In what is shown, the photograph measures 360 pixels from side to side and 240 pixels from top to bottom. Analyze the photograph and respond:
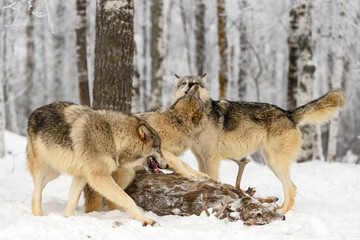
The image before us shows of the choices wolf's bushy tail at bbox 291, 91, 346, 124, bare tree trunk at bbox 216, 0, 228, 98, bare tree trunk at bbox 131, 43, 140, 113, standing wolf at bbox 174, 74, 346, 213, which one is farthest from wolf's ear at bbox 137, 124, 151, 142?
bare tree trunk at bbox 216, 0, 228, 98

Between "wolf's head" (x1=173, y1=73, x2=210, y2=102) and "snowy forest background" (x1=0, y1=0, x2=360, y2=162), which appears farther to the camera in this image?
"snowy forest background" (x1=0, y1=0, x2=360, y2=162)

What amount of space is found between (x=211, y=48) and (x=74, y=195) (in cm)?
2119

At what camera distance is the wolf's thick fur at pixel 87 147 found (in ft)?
14.0

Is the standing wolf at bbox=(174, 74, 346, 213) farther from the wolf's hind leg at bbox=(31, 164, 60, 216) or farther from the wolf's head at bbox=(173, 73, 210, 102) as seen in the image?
the wolf's hind leg at bbox=(31, 164, 60, 216)

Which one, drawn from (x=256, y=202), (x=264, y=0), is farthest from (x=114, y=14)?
(x=264, y=0)

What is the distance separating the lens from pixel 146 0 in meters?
21.7

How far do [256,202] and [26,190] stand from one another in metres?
3.90

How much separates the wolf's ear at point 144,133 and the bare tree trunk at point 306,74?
7.03 m

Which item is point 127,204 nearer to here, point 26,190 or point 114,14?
point 26,190

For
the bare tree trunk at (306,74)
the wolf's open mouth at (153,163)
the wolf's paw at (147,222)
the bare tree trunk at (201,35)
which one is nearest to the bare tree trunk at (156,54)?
the bare tree trunk at (201,35)

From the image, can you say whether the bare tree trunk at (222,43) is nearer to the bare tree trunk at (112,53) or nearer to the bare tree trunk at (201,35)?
the bare tree trunk at (201,35)

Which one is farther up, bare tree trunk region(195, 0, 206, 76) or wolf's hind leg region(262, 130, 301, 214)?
bare tree trunk region(195, 0, 206, 76)

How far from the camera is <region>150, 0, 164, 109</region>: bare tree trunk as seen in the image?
43.5 ft

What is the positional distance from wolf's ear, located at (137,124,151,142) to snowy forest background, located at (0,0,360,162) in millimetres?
5959
